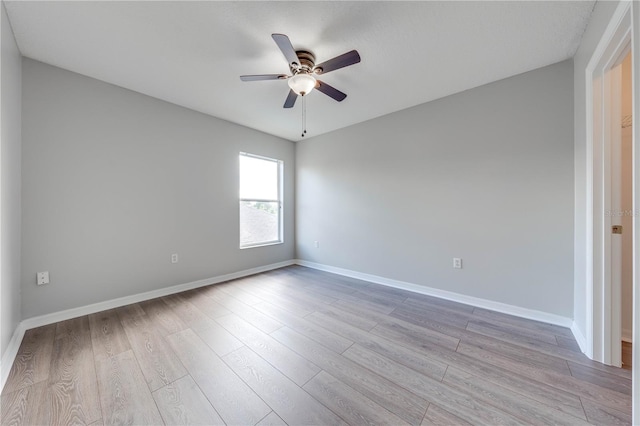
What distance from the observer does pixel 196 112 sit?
3182 mm

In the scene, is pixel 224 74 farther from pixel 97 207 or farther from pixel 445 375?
pixel 445 375

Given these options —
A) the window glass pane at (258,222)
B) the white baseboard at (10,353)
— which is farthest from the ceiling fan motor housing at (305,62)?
the white baseboard at (10,353)

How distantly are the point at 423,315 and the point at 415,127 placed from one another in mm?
2342

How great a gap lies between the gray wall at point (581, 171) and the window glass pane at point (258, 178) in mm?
3942

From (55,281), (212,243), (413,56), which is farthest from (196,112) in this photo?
(413,56)

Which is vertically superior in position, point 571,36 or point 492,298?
point 571,36

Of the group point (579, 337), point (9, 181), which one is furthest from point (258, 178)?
point (579, 337)

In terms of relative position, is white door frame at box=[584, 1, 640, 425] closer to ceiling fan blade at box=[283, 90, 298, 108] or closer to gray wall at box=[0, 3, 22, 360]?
ceiling fan blade at box=[283, 90, 298, 108]

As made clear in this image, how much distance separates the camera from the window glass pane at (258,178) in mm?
3836

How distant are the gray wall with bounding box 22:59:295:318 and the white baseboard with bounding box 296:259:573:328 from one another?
2162 millimetres

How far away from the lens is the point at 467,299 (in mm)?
2645

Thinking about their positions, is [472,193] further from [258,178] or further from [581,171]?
[258,178]

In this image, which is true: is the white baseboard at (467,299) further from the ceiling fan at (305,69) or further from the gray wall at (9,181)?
the gray wall at (9,181)

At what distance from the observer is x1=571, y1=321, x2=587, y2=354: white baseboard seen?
→ 5.74 feet
